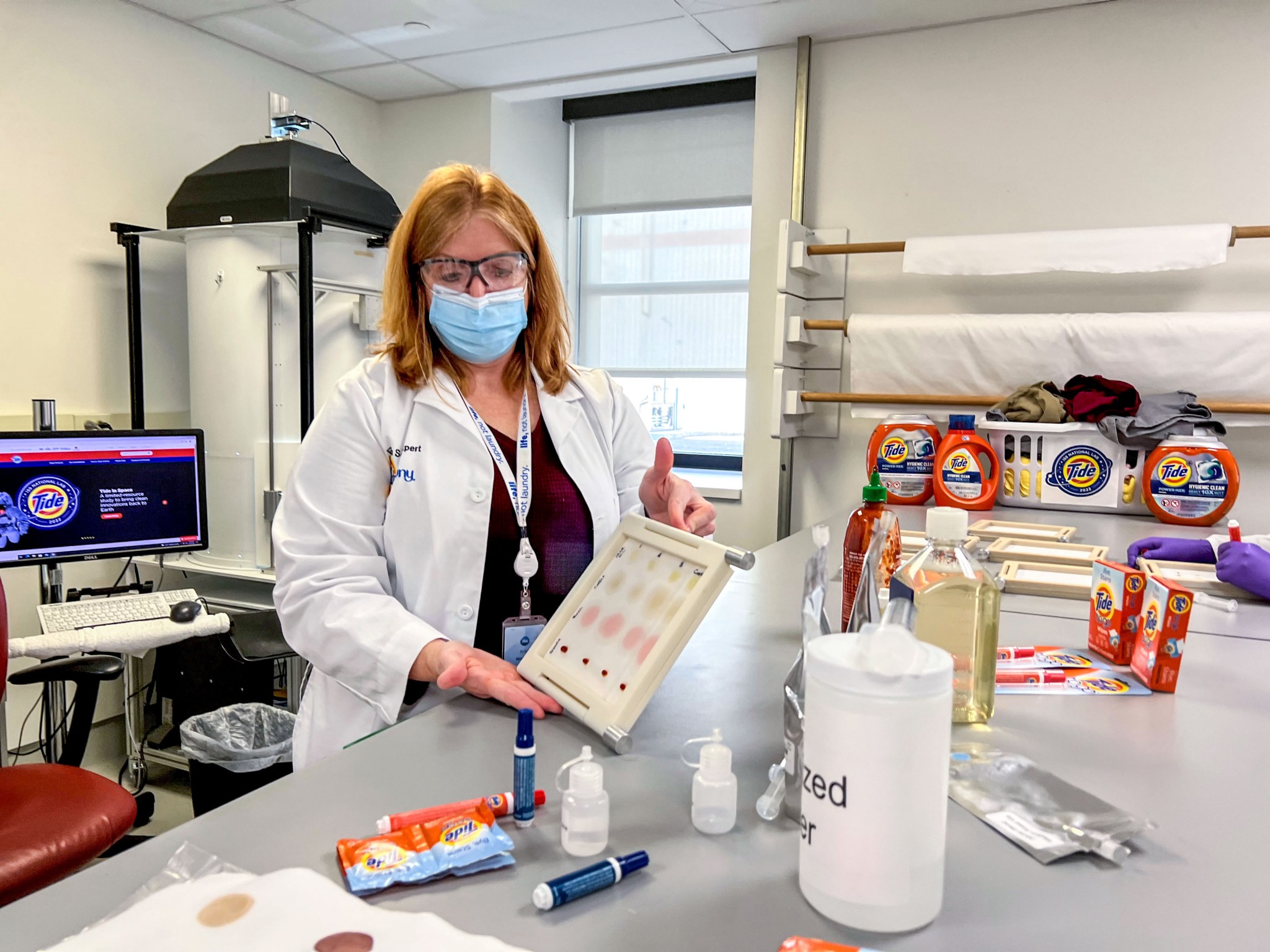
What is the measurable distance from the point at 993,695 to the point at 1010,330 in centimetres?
210

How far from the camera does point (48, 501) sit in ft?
6.63

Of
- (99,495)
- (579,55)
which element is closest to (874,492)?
(99,495)

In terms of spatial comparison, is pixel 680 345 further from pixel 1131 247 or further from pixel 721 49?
pixel 1131 247

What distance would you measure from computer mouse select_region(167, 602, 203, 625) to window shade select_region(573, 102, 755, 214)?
2716 mm

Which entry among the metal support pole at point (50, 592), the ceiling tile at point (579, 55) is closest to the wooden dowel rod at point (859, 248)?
the ceiling tile at point (579, 55)

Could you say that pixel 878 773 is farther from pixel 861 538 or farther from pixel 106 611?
pixel 106 611

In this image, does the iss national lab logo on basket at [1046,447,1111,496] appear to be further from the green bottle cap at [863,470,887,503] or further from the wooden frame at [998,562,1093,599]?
the green bottle cap at [863,470,887,503]

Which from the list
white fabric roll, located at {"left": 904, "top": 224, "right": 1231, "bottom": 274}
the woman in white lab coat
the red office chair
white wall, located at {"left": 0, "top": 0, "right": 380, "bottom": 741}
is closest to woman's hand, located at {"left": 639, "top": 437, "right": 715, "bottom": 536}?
the woman in white lab coat

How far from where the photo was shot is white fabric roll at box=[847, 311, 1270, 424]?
2510mm

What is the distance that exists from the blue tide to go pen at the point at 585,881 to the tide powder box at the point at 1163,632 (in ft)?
2.25

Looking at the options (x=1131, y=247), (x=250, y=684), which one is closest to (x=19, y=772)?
(x=250, y=684)

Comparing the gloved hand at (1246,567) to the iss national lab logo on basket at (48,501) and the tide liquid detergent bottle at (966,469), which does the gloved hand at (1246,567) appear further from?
the iss national lab logo on basket at (48,501)

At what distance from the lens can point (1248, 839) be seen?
69cm

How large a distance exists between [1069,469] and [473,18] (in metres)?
2.37
